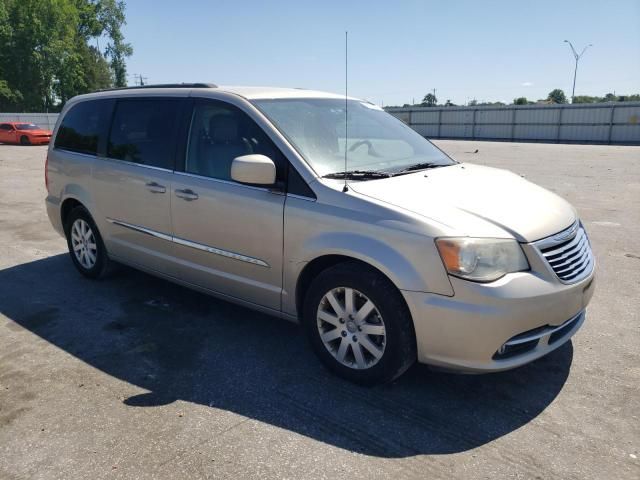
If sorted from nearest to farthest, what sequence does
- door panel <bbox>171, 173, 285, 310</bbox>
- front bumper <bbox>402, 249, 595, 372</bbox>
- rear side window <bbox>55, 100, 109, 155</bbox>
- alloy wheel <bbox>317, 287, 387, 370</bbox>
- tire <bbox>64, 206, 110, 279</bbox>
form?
1. front bumper <bbox>402, 249, 595, 372</bbox>
2. alloy wheel <bbox>317, 287, 387, 370</bbox>
3. door panel <bbox>171, 173, 285, 310</bbox>
4. rear side window <bbox>55, 100, 109, 155</bbox>
5. tire <bbox>64, 206, 110, 279</bbox>

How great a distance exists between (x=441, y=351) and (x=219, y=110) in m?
2.37

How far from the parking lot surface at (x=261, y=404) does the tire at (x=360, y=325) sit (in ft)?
0.51

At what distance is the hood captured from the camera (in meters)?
3.02

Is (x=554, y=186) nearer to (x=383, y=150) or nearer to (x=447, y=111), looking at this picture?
(x=383, y=150)

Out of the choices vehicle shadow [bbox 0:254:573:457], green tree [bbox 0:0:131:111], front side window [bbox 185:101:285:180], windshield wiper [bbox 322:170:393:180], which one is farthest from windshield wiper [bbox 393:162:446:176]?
green tree [bbox 0:0:131:111]

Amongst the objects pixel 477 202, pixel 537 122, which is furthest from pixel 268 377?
pixel 537 122

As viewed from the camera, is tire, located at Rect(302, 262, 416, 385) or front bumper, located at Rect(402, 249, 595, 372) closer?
front bumper, located at Rect(402, 249, 595, 372)

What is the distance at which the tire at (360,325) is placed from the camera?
10.2 ft

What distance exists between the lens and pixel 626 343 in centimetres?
393

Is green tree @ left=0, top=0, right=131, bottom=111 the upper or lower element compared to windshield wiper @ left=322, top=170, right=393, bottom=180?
upper

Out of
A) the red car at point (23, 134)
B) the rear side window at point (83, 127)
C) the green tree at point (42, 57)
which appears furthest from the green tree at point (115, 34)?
the rear side window at point (83, 127)

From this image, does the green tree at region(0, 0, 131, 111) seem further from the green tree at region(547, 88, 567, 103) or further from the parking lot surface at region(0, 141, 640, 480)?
the green tree at region(547, 88, 567, 103)

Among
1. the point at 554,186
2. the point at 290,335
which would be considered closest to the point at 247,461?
the point at 290,335

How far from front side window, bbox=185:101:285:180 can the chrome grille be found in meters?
1.73
